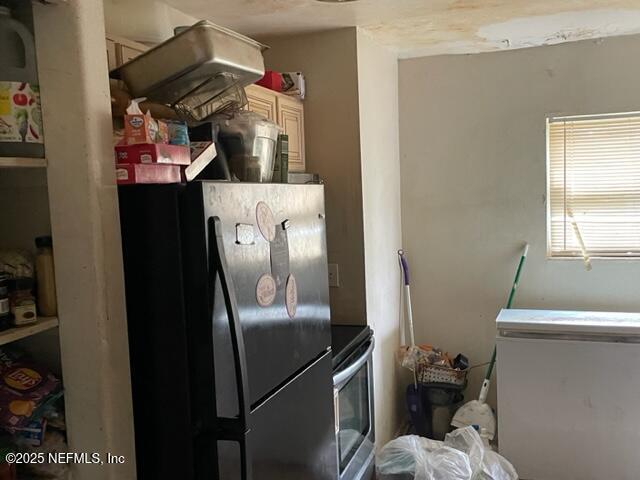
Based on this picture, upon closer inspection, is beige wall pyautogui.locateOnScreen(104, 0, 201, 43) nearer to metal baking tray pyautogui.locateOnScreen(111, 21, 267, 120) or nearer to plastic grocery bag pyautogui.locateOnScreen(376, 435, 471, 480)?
metal baking tray pyautogui.locateOnScreen(111, 21, 267, 120)

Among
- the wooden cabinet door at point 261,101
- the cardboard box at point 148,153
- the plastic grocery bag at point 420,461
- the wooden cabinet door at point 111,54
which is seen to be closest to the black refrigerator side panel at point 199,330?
the cardboard box at point 148,153

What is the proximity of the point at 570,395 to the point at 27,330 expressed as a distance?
2.34 m

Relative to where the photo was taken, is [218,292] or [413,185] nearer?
[218,292]

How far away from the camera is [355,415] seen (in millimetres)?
2369

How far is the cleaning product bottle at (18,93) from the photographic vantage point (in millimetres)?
1200

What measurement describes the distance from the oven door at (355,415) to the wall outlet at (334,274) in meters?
0.31

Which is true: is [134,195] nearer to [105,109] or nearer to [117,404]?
[105,109]

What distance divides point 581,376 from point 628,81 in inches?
56.9

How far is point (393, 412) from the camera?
3.11 m

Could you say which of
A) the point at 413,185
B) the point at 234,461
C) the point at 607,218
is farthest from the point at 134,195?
the point at 607,218

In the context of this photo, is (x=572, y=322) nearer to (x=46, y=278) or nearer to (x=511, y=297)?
(x=511, y=297)

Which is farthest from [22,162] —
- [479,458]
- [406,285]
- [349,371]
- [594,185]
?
[594,185]

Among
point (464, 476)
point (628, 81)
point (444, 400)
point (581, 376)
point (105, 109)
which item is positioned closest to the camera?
point (105, 109)

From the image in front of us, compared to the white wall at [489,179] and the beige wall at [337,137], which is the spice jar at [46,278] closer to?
the beige wall at [337,137]
